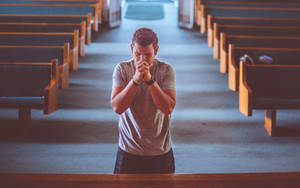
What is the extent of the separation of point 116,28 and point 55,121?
272cm

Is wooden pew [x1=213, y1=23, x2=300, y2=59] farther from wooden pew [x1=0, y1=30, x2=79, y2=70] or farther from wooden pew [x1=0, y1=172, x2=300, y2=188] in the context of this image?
wooden pew [x1=0, y1=172, x2=300, y2=188]

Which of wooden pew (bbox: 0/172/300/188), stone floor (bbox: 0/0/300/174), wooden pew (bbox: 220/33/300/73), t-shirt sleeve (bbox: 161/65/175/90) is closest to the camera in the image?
wooden pew (bbox: 0/172/300/188)

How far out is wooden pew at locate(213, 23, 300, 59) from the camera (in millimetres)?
2873

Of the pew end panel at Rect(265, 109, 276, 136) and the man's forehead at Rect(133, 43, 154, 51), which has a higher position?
the man's forehead at Rect(133, 43, 154, 51)

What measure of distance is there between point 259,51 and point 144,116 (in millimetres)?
1669

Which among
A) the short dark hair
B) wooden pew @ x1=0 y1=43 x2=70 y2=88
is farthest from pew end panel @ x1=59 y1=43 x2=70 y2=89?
the short dark hair

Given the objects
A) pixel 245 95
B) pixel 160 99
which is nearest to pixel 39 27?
pixel 245 95

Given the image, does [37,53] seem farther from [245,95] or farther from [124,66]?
[124,66]

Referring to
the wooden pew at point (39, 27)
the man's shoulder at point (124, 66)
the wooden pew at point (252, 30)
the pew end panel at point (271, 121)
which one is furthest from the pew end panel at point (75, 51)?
the man's shoulder at point (124, 66)

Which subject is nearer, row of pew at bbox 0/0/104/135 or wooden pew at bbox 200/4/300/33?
row of pew at bbox 0/0/104/135

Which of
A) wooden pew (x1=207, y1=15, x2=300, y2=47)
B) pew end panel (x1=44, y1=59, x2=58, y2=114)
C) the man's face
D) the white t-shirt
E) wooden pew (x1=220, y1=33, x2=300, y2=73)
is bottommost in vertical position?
pew end panel (x1=44, y1=59, x2=58, y2=114)

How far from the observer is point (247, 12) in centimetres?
352

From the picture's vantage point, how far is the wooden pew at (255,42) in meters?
2.58

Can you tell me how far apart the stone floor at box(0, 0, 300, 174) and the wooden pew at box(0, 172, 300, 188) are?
82 centimetres
